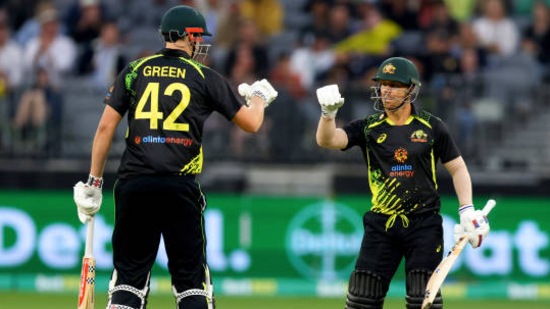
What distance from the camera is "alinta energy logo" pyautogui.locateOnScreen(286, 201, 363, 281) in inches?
611

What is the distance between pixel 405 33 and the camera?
1852cm

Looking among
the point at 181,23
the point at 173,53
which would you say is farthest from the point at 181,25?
the point at 173,53

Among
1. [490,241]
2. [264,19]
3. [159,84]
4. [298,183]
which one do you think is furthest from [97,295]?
[159,84]

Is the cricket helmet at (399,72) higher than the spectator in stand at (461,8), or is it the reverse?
the spectator in stand at (461,8)

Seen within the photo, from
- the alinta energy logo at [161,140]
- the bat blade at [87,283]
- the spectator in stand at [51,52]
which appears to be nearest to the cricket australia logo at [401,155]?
the alinta energy logo at [161,140]

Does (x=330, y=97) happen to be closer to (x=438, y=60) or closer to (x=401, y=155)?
(x=401, y=155)

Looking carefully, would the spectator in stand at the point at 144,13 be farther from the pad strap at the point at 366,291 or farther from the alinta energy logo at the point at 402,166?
the pad strap at the point at 366,291

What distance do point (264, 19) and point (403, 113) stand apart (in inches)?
397

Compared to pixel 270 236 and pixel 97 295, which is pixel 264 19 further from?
pixel 97 295

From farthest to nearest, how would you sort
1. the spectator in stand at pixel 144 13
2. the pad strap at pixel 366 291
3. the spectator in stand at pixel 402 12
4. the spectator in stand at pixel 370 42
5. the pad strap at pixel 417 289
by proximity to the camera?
the spectator in stand at pixel 144 13
the spectator in stand at pixel 402 12
the spectator in stand at pixel 370 42
the pad strap at pixel 366 291
the pad strap at pixel 417 289

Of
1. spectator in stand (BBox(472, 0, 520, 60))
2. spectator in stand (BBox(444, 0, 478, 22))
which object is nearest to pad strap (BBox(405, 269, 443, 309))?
spectator in stand (BBox(472, 0, 520, 60))

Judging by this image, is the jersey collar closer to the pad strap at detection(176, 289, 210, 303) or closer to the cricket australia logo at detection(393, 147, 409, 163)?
the pad strap at detection(176, 289, 210, 303)

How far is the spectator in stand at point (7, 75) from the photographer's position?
16219mm

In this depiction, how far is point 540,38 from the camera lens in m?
18.4
